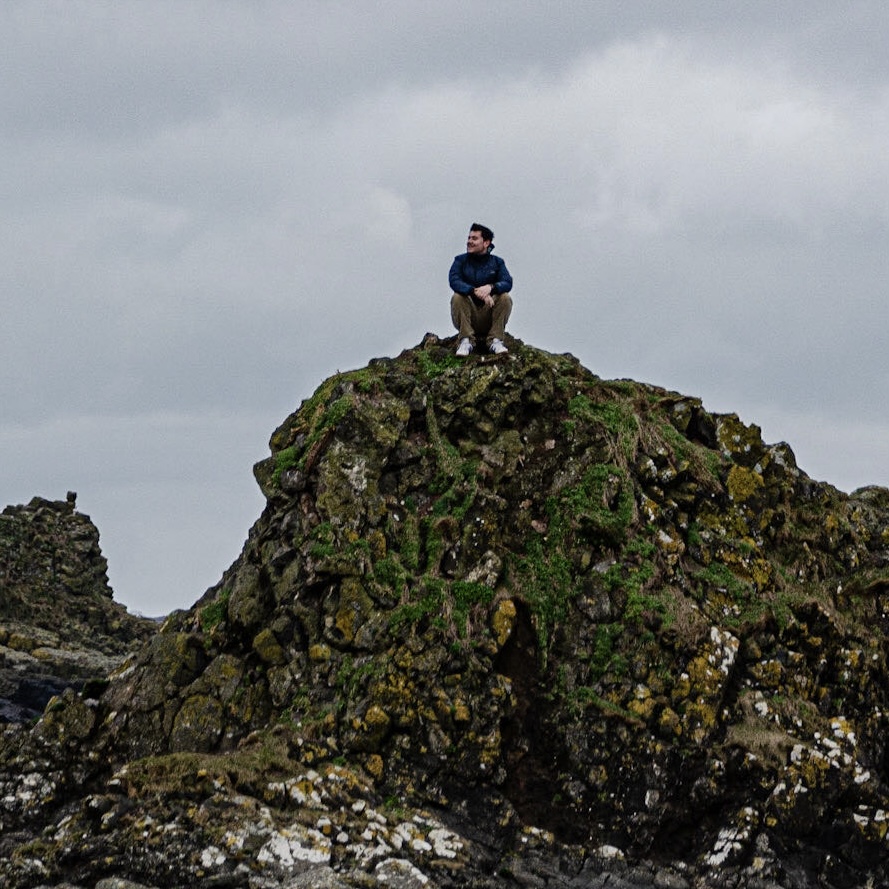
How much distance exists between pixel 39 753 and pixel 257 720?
3229 millimetres

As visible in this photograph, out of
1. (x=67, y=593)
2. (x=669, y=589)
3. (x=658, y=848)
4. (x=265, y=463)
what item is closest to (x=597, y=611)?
(x=669, y=589)

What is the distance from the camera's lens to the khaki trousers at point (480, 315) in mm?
20188

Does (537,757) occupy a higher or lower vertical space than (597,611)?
lower

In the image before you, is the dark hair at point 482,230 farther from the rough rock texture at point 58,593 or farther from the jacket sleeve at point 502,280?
the rough rock texture at point 58,593

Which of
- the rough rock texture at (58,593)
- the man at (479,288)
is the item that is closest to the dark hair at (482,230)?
the man at (479,288)

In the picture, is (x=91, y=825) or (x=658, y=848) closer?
(x=91, y=825)

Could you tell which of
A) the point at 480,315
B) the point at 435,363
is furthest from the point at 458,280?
the point at 435,363

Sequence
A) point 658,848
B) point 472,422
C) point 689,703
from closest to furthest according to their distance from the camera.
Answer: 1. point 658,848
2. point 689,703
3. point 472,422

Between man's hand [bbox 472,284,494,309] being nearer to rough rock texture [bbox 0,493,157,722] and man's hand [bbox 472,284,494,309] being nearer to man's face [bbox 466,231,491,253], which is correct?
man's face [bbox 466,231,491,253]

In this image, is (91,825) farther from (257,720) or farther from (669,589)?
(669,589)

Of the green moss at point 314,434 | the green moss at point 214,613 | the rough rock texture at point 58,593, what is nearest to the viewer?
the green moss at point 214,613

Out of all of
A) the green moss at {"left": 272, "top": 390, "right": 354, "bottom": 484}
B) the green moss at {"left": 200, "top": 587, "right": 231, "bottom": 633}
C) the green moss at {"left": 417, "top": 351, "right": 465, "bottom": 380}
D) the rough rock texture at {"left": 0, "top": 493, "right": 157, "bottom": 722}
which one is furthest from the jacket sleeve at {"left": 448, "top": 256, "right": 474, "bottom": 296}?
the rough rock texture at {"left": 0, "top": 493, "right": 157, "bottom": 722}

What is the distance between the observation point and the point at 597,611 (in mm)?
16172

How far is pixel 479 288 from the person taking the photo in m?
19.8
